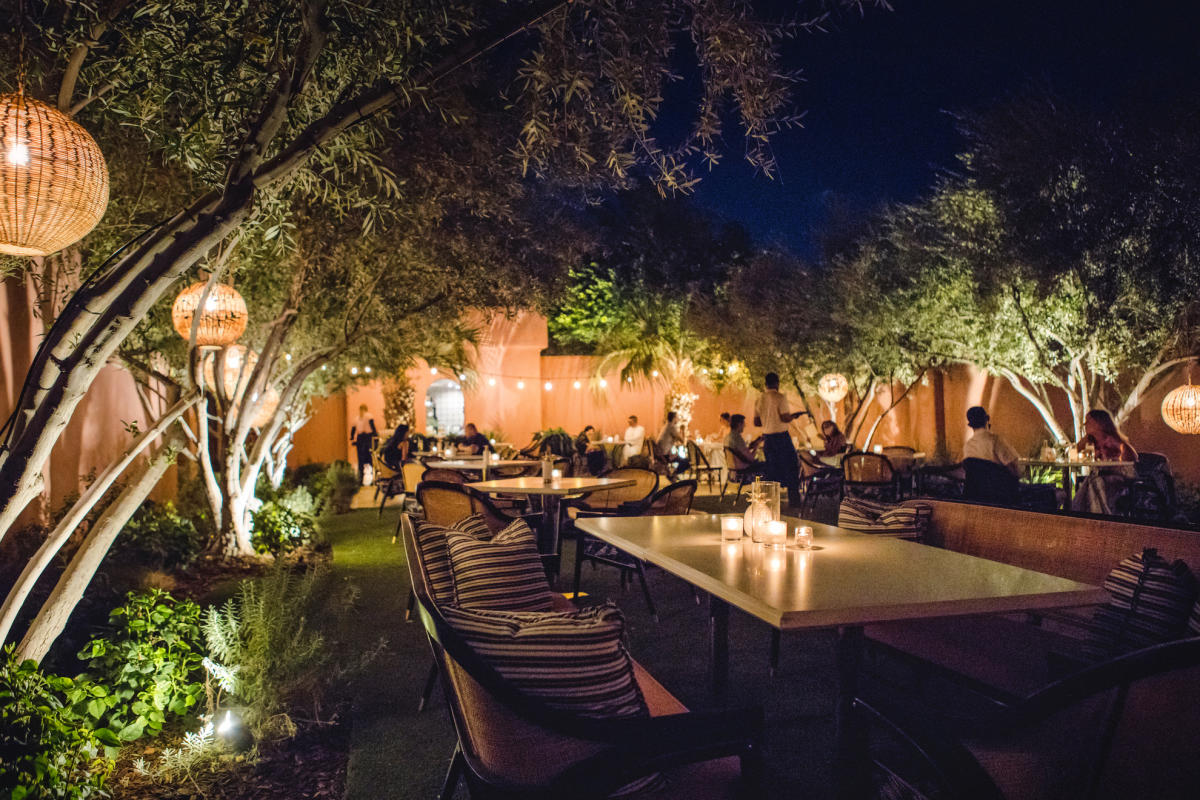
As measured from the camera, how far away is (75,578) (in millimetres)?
2611

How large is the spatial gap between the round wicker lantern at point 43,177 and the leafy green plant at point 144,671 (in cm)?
147

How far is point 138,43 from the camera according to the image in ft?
9.77

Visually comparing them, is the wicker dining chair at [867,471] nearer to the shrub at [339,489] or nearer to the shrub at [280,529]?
the shrub at [280,529]

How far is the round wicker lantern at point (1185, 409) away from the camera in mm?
8344

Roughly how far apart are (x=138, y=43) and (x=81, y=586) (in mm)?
2076

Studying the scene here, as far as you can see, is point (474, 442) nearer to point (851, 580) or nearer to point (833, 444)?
point (833, 444)

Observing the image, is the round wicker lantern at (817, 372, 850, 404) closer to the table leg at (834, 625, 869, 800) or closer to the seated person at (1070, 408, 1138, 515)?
the seated person at (1070, 408, 1138, 515)

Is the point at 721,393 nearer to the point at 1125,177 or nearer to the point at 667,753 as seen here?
the point at 1125,177

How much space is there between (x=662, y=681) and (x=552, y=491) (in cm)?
199

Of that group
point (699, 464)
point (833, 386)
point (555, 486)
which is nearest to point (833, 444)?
point (833, 386)

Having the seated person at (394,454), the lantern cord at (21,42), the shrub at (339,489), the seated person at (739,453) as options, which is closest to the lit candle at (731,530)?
the lantern cord at (21,42)

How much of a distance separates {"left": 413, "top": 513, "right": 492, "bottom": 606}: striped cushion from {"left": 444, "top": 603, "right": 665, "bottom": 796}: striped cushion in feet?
3.56

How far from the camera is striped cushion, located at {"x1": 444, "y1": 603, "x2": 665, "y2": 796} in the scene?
169 centimetres

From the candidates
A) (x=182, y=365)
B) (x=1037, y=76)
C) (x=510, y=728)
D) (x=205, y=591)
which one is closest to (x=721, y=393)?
(x=1037, y=76)
